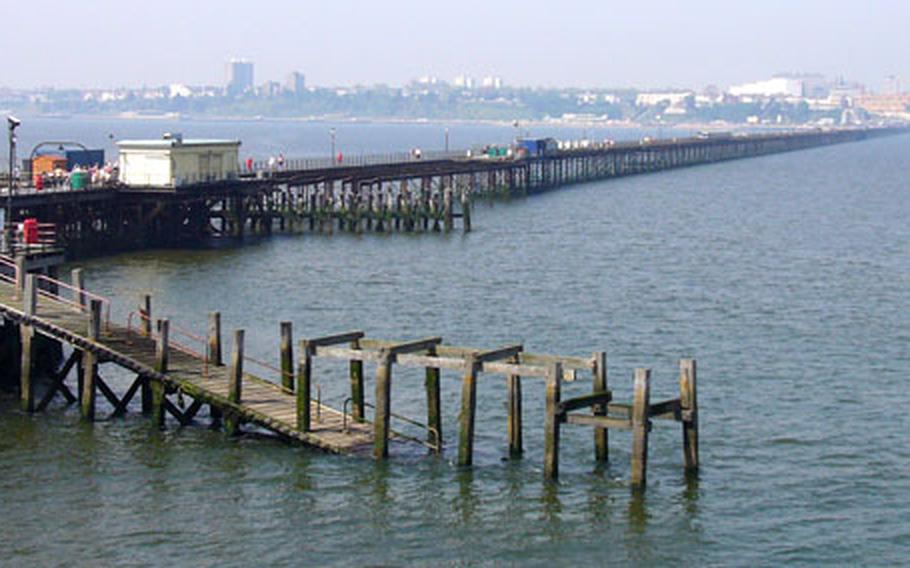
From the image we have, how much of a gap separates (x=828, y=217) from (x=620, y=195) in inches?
1087

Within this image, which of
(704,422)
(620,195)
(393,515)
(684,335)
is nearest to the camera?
(393,515)

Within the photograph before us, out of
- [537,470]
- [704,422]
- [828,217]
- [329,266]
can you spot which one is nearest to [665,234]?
[828,217]

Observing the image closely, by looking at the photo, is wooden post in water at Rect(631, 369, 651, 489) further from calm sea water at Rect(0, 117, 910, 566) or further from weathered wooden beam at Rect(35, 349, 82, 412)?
weathered wooden beam at Rect(35, 349, 82, 412)

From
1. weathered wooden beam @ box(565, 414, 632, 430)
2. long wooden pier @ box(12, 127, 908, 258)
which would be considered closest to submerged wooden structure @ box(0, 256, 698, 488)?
weathered wooden beam @ box(565, 414, 632, 430)

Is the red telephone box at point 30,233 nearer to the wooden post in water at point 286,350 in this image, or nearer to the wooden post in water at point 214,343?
the wooden post in water at point 214,343

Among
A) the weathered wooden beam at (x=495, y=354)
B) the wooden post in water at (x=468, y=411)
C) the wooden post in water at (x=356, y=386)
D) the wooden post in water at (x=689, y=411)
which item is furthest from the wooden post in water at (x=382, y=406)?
the wooden post in water at (x=689, y=411)

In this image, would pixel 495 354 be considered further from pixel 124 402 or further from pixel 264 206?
pixel 264 206

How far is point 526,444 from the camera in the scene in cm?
3788

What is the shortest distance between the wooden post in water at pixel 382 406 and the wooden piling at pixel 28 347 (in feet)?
31.5

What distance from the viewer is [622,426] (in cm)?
3300

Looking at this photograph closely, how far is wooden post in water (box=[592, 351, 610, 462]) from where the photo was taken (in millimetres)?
34906

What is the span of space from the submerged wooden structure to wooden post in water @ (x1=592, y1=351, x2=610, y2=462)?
22mm

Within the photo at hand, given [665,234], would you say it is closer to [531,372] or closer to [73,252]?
[73,252]

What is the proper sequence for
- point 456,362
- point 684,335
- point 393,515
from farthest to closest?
point 684,335 < point 456,362 < point 393,515
